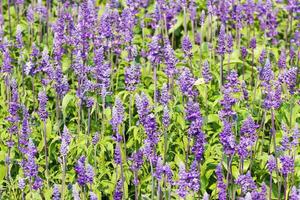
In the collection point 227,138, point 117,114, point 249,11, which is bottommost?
point 227,138

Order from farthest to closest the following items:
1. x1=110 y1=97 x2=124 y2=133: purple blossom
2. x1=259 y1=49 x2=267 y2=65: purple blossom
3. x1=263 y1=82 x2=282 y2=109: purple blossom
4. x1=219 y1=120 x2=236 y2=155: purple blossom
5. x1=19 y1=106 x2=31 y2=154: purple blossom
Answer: x1=259 y1=49 x2=267 y2=65: purple blossom → x1=19 y1=106 x2=31 y2=154: purple blossom → x1=263 y1=82 x2=282 y2=109: purple blossom → x1=110 y1=97 x2=124 y2=133: purple blossom → x1=219 y1=120 x2=236 y2=155: purple blossom

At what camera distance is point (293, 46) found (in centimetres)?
887

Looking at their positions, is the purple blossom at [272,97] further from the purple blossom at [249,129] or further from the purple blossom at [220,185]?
the purple blossom at [220,185]

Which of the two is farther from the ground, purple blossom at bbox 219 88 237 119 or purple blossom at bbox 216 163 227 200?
purple blossom at bbox 219 88 237 119

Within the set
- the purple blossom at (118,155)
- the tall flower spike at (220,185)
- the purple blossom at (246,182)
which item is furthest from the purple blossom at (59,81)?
the purple blossom at (246,182)

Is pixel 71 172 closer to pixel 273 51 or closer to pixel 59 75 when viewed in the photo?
pixel 59 75

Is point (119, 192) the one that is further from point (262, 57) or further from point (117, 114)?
point (262, 57)

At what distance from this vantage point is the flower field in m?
5.65

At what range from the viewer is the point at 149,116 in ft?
18.1

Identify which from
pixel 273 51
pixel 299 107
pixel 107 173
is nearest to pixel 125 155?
pixel 107 173

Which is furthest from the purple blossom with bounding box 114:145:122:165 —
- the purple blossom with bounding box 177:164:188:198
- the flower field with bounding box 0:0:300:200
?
the purple blossom with bounding box 177:164:188:198

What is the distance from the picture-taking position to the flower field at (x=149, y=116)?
5.65 m

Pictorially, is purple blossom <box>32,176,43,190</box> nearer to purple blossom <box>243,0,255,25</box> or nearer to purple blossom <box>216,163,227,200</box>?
purple blossom <box>216,163,227,200</box>

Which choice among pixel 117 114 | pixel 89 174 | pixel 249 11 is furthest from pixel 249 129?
pixel 249 11
